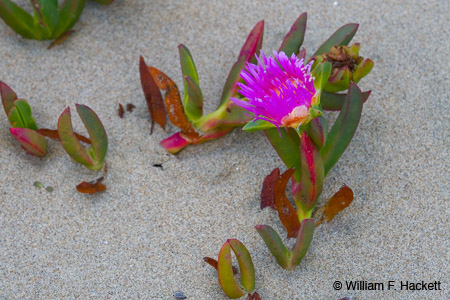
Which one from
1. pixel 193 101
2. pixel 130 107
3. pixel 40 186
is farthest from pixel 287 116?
pixel 40 186

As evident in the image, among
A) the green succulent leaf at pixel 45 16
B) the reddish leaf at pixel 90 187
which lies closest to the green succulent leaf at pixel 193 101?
the reddish leaf at pixel 90 187

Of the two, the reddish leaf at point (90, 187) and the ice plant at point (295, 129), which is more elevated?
the ice plant at point (295, 129)

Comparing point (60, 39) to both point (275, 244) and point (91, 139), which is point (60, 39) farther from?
point (275, 244)

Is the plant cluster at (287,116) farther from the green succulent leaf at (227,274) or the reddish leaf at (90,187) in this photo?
the reddish leaf at (90,187)

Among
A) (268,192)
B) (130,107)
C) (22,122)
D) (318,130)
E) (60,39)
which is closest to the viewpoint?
(318,130)

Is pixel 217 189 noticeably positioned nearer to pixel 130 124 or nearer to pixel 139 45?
pixel 130 124

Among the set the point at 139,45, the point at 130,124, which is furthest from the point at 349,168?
the point at 139,45

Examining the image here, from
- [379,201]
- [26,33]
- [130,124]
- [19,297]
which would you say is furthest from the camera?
[26,33]
